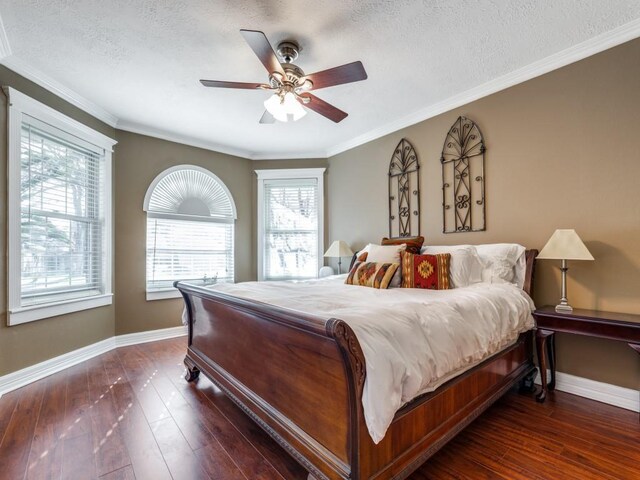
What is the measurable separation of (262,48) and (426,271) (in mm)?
2094

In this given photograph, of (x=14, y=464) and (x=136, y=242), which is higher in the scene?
(x=136, y=242)

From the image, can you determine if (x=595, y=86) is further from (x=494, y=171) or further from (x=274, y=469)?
(x=274, y=469)

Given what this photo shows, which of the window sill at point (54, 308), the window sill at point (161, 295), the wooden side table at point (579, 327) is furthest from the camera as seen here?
the window sill at point (161, 295)

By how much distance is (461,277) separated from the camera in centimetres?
264

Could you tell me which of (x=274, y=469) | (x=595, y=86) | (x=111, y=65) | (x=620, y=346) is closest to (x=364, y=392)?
(x=274, y=469)

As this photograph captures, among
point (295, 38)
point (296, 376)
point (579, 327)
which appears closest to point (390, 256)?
point (579, 327)

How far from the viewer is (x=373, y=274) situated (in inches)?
112

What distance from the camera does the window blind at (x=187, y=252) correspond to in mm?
4246

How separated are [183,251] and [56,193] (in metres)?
1.64

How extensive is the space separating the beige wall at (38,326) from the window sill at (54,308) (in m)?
0.05

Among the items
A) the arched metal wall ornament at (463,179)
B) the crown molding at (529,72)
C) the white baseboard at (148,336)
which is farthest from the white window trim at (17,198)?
the arched metal wall ornament at (463,179)

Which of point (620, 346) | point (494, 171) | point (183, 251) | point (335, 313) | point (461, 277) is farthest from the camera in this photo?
point (183, 251)

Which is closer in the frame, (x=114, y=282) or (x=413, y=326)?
(x=413, y=326)

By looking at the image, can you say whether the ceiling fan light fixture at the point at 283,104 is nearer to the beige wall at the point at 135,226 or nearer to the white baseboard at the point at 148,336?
the beige wall at the point at 135,226
